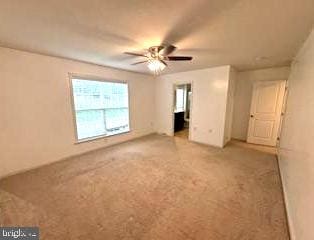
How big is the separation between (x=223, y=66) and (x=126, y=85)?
2.92 metres

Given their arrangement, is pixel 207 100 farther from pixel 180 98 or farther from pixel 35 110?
pixel 35 110

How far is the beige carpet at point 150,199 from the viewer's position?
64.0 inches

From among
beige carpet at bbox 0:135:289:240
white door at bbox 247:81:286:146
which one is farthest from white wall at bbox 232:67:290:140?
beige carpet at bbox 0:135:289:240

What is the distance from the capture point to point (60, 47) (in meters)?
2.55

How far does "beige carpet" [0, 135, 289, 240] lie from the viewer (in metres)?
1.62

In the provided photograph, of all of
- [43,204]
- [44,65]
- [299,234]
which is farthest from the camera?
[44,65]

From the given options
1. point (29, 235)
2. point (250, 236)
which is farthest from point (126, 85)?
point (250, 236)

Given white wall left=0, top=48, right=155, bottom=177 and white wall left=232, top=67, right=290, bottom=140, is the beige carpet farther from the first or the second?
white wall left=232, top=67, right=290, bottom=140

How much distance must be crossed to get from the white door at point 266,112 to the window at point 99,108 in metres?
4.06

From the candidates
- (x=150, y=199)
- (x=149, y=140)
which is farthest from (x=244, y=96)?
(x=150, y=199)

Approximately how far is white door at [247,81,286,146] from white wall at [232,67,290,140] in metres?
0.17

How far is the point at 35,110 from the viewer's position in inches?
116

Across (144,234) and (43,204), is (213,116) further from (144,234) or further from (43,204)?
(43,204)

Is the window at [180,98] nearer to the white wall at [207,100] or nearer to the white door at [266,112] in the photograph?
the white wall at [207,100]
